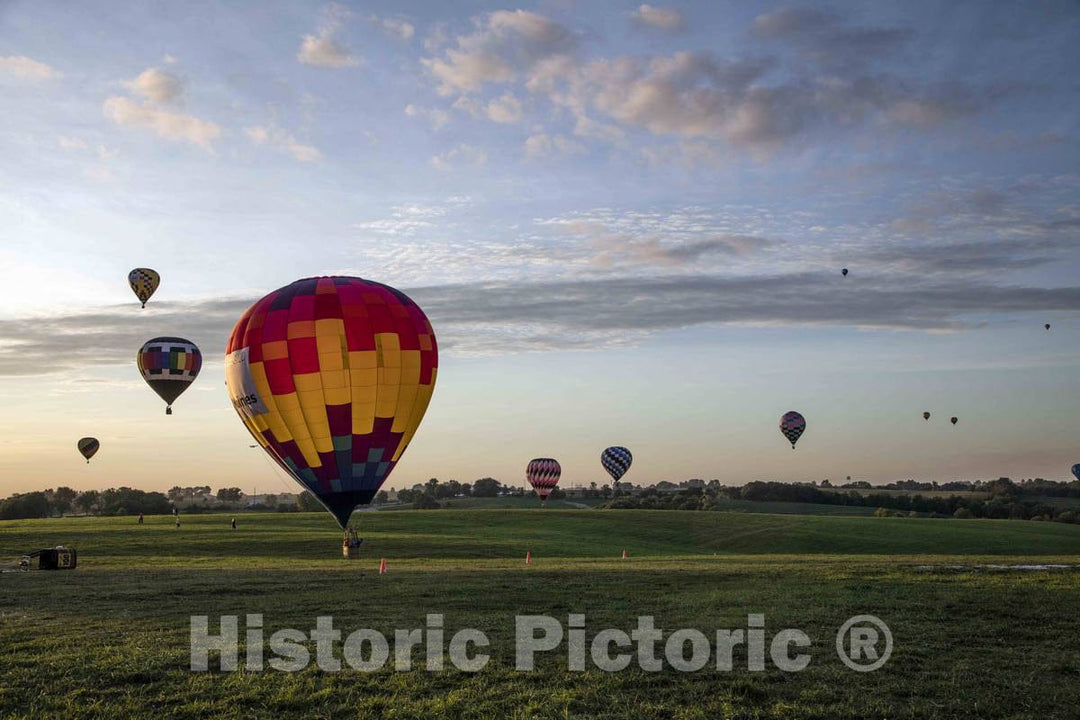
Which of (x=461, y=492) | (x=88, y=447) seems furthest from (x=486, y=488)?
(x=88, y=447)

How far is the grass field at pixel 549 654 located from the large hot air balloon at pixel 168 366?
18096mm

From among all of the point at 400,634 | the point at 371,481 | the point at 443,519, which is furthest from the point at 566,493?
the point at 400,634

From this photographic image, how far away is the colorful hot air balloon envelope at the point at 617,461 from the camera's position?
99.1 metres

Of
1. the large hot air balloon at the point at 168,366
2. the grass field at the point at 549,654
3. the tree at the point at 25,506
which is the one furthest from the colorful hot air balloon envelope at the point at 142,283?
the tree at the point at 25,506

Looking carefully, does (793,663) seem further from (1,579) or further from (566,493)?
(566,493)

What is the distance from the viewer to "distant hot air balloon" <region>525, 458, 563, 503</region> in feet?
311

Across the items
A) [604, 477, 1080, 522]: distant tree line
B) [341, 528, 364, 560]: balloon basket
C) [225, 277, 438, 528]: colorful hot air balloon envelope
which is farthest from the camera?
[604, 477, 1080, 522]: distant tree line

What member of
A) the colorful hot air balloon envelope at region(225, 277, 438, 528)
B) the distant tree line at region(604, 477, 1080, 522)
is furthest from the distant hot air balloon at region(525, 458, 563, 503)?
the colorful hot air balloon envelope at region(225, 277, 438, 528)

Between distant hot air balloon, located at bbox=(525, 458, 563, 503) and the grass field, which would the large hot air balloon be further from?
→ distant hot air balloon, located at bbox=(525, 458, 563, 503)

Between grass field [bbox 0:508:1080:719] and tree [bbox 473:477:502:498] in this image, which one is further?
tree [bbox 473:477:502:498]

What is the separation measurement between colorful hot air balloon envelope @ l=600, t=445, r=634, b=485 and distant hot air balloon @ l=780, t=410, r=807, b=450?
57.9 feet

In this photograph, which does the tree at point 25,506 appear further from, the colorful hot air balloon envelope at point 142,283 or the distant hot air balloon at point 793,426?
the distant hot air balloon at point 793,426

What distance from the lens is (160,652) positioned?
15977 mm

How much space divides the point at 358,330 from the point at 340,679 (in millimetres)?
21019
